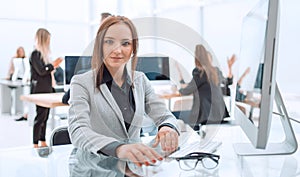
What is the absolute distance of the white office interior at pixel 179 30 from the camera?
103cm

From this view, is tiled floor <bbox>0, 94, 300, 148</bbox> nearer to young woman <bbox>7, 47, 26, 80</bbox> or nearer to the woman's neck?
young woman <bbox>7, 47, 26, 80</bbox>

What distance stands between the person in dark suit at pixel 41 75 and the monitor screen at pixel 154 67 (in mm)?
2053

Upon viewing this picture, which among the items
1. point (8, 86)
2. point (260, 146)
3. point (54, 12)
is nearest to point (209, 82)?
point (260, 146)

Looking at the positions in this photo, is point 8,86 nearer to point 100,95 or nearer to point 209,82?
point 209,82

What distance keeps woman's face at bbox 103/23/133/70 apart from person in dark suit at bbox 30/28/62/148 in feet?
7.13

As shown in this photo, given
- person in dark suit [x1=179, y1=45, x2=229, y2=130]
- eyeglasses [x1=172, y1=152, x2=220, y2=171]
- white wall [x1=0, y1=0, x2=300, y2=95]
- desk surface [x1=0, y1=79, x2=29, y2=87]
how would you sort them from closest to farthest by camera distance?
1. eyeglasses [x1=172, y1=152, x2=220, y2=171]
2. person in dark suit [x1=179, y1=45, x2=229, y2=130]
3. white wall [x1=0, y1=0, x2=300, y2=95]
4. desk surface [x1=0, y1=79, x2=29, y2=87]

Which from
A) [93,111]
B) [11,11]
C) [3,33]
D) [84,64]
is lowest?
[93,111]

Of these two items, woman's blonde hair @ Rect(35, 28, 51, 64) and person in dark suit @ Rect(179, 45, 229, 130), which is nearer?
person in dark suit @ Rect(179, 45, 229, 130)

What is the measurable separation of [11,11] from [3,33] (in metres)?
0.40

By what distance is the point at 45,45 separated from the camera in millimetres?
2977

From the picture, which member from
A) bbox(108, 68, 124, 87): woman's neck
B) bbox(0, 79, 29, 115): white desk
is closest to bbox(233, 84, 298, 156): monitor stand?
bbox(108, 68, 124, 87): woman's neck

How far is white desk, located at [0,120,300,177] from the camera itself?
0.90 meters

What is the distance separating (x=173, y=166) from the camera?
3.13 feet

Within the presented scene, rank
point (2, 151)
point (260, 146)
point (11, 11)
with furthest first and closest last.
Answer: point (11, 11) < point (2, 151) < point (260, 146)
